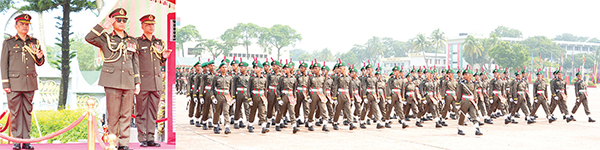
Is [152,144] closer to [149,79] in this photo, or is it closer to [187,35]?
[149,79]

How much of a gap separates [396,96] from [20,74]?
8.22 metres

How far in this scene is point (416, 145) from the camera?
8898 mm

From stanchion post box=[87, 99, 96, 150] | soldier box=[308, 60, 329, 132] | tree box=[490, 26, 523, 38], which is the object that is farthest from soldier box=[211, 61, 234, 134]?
tree box=[490, 26, 523, 38]

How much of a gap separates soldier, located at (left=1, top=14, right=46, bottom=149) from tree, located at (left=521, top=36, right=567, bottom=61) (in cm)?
7988

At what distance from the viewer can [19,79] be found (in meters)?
5.71

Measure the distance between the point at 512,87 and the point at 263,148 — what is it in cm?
868

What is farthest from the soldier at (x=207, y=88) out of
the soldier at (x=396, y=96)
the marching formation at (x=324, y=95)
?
the soldier at (x=396, y=96)

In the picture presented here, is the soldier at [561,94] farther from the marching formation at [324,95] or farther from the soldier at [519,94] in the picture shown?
the soldier at [519,94]

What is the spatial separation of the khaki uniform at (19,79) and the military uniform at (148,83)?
1.13 m

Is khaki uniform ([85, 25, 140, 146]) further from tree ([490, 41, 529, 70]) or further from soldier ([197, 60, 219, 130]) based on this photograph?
tree ([490, 41, 529, 70])

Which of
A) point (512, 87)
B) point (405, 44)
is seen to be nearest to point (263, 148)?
point (512, 87)

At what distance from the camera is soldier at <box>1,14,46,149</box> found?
18.6 ft

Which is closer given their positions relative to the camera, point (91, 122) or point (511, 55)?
point (91, 122)

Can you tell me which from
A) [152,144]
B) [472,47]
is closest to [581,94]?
[152,144]
